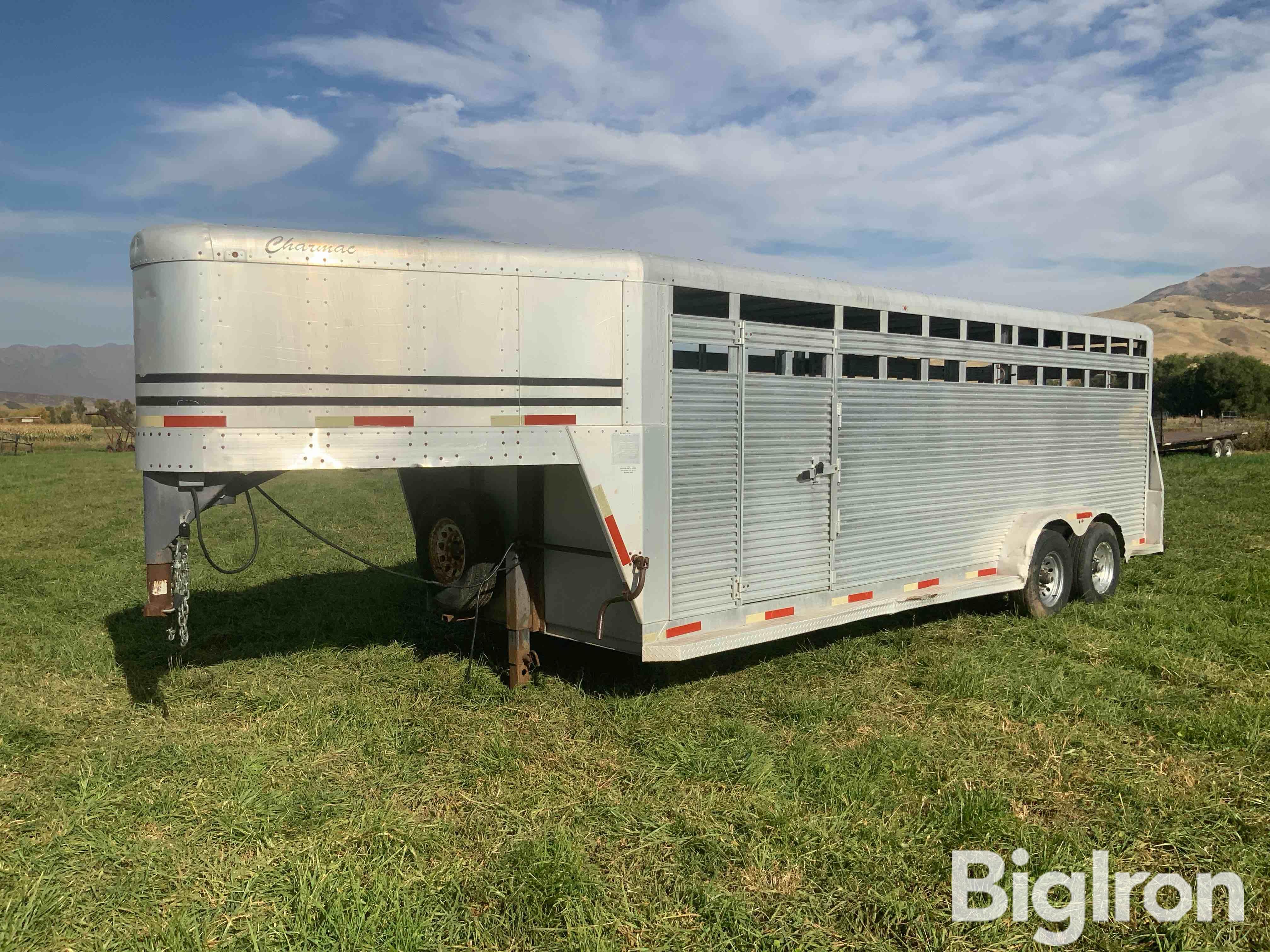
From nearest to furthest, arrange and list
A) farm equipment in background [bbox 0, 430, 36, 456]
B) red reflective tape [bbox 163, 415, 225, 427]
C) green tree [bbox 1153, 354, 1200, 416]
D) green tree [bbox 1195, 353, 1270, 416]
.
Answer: red reflective tape [bbox 163, 415, 225, 427] → farm equipment in background [bbox 0, 430, 36, 456] → green tree [bbox 1195, 353, 1270, 416] → green tree [bbox 1153, 354, 1200, 416]

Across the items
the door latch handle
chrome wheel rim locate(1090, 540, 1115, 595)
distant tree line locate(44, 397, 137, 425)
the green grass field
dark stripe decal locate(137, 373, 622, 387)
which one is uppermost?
distant tree line locate(44, 397, 137, 425)

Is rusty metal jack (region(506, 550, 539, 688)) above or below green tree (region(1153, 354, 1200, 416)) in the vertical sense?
below

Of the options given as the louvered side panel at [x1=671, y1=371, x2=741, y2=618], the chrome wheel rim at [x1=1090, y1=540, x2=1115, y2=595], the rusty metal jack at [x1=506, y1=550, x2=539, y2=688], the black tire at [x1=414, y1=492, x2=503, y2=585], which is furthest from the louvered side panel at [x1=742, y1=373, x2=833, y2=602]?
the chrome wheel rim at [x1=1090, y1=540, x2=1115, y2=595]

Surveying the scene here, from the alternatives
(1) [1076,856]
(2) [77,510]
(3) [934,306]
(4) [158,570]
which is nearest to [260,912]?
(4) [158,570]

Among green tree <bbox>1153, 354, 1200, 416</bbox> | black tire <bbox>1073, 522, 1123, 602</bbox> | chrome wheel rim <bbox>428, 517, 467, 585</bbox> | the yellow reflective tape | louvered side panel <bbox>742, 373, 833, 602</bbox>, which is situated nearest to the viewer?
the yellow reflective tape

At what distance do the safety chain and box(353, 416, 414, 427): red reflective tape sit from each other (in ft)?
3.47

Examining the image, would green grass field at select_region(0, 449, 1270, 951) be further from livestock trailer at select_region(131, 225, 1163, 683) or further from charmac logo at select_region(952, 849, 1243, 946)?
livestock trailer at select_region(131, 225, 1163, 683)

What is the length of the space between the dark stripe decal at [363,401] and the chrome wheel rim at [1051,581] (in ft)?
16.5

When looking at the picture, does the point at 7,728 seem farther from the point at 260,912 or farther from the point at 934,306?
the point at 934,306

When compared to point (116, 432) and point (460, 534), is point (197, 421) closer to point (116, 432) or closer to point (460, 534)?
point (460, 534)

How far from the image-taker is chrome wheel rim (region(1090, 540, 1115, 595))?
891 centimetres

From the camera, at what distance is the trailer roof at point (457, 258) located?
469 cm

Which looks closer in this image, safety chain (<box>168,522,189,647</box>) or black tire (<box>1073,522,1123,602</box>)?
safety chain (<box>168,522,189,647</box>)

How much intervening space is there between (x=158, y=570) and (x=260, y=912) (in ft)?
7.04
